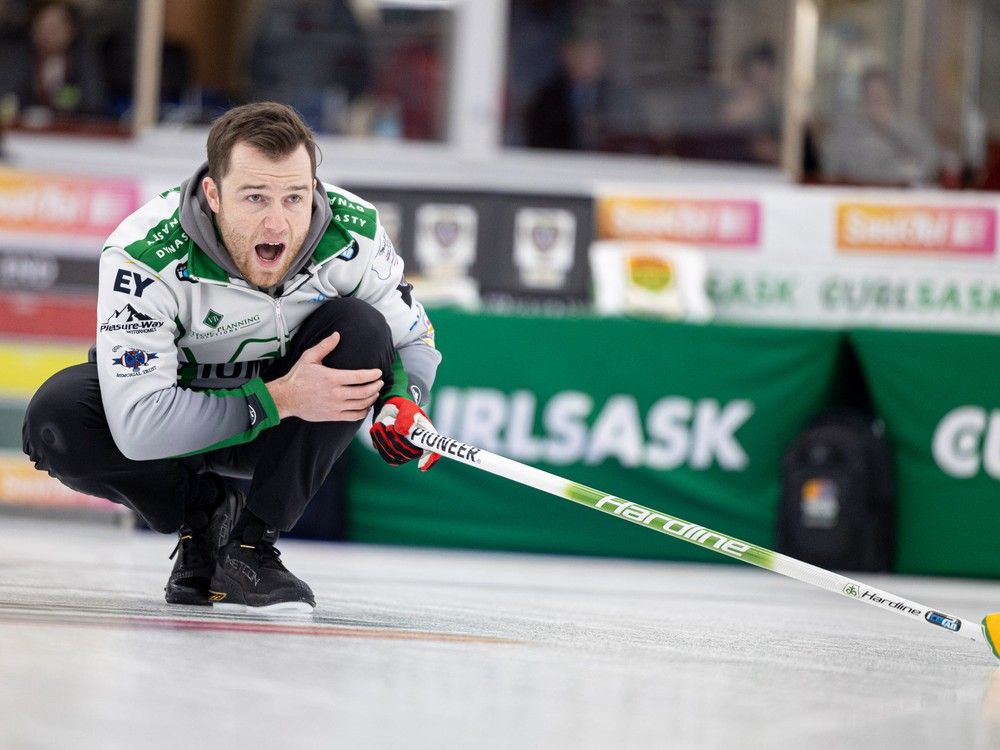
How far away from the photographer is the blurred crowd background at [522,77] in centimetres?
1027

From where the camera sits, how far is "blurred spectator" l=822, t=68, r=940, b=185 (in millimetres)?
10180

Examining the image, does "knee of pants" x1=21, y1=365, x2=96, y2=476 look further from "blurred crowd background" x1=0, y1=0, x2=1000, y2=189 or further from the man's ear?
"blurred crowd background" x1=0, y1=0, x2=1000, y2=189

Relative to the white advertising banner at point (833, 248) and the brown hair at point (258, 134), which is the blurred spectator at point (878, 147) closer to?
the white advertising banner at point (833, 248)

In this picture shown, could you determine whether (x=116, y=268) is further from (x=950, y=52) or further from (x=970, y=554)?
(x=950, y=52)

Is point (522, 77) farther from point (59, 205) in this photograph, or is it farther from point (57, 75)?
point (59, 205)

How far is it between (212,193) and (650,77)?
26.7 feet

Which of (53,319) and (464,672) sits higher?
(53,319)

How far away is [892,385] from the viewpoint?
627 cm

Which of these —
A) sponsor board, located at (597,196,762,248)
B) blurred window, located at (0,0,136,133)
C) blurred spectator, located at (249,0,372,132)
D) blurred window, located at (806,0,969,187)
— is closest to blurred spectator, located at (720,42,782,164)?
blurred window, located at (806,0,969,187)

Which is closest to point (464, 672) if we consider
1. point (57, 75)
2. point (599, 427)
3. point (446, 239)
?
point (599, 427)

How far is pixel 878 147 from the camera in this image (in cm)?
1026

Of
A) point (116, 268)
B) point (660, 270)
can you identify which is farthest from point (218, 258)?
point (660, 270)

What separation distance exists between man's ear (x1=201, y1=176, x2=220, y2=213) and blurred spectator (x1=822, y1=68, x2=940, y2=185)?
777 centimetres

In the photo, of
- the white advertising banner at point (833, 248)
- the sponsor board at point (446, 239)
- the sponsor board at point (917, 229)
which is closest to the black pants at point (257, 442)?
the sponsor board at point (446, 239)
